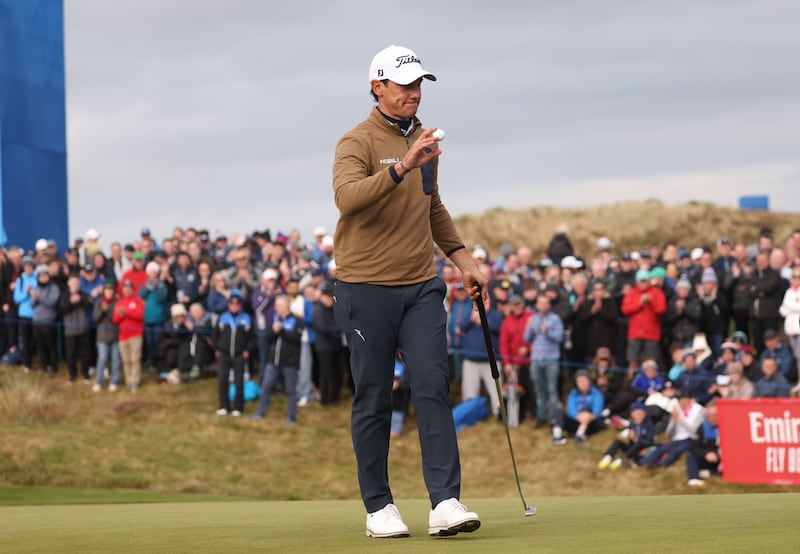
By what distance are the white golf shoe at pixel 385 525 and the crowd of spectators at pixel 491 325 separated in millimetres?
11200

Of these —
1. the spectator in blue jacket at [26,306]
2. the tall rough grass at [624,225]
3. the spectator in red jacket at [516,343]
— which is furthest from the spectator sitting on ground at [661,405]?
the tall rough grass at [624,225]

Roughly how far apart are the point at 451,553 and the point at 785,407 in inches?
475

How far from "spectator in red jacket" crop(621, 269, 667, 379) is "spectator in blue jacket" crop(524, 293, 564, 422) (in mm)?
1154

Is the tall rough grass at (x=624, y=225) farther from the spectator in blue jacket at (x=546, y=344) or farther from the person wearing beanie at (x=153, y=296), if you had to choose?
the spectator in blue jacket at (x=546, y=344)

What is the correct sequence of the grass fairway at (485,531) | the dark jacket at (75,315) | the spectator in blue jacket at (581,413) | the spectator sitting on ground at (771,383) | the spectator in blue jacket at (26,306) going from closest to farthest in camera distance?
the grass fairway at (485,531)
the spectator sitting on ground at (771,383)
the spectator in blue jacket at (581,413)
the dark jacket at (75,315)
the spectator in blue jacket at (26,306)

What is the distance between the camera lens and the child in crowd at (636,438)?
18.8 m

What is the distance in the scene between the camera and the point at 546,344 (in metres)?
20.7

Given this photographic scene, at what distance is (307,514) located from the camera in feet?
26.7

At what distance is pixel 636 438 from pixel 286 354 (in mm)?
6388

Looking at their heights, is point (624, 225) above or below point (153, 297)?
above

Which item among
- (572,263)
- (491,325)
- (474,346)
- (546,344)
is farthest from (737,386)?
(572,263)

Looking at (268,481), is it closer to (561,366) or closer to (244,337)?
(244,337)

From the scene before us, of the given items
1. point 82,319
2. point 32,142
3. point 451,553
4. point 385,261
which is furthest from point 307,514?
point 32,142

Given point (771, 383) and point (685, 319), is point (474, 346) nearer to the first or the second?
point (685, 319)
